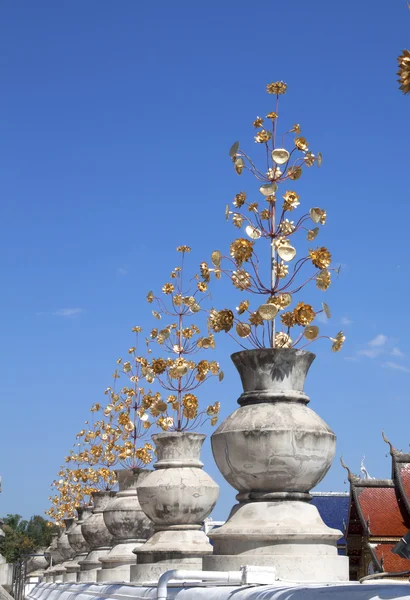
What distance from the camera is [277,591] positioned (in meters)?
3.68

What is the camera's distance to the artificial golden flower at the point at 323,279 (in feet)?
23.6

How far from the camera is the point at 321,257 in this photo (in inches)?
285

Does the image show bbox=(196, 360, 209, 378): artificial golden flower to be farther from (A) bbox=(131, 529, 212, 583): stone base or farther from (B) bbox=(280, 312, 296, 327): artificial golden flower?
(B) bbox=(280, 312, 296, 327): artificial golden flower

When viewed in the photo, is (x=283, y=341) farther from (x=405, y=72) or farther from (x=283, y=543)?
(x=405, y=72)

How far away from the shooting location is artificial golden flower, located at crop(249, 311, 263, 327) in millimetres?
6982

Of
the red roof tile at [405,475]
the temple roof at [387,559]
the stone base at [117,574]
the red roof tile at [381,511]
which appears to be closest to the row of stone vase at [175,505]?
the stone base at [117,574]

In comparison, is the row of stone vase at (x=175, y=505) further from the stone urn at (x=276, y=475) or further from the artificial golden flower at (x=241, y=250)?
the artificial golden flower at (x=241, y=250)

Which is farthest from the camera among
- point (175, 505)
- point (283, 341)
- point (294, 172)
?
point (175, 505)

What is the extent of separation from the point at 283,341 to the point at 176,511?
12.0 feet

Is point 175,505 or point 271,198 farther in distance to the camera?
point 175,505

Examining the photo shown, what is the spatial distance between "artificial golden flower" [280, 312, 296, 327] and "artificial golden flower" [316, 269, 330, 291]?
1.45 ft

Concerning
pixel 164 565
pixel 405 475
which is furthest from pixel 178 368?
pixel 405 475

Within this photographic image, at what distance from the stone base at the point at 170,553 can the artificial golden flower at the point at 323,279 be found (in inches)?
149

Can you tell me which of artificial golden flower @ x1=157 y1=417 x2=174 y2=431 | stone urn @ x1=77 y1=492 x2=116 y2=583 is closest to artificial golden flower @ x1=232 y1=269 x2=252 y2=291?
artificial golden flower @ x1=157 y1=417 x2=174 y2=431
